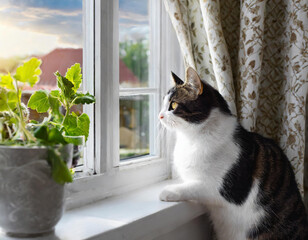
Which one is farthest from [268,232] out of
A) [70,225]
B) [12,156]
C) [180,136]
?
[12,156]

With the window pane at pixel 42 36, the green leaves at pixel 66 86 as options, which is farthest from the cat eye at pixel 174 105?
the green leaves at pixel 66 86

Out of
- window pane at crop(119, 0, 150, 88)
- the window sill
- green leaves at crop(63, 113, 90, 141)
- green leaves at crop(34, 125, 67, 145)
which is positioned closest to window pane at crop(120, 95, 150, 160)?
window pane at crop(119, 0, 150, 88)

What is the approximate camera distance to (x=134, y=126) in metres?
1.74

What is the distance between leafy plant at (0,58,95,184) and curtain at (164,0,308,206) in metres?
0.51

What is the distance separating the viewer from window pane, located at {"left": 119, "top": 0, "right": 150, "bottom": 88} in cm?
142

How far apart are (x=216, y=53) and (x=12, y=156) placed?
0.77 meters

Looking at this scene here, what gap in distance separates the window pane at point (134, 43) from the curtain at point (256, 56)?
19 centimetres

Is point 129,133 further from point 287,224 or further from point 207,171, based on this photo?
point 287,224

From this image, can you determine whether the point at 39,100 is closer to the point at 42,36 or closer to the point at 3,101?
the point at 3,101

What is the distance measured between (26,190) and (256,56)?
90cm

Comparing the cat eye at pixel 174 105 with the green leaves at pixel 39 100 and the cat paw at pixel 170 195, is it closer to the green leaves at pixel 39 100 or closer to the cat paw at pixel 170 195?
the cat paw at pixel 170 195

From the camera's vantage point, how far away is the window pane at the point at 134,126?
5.00ft

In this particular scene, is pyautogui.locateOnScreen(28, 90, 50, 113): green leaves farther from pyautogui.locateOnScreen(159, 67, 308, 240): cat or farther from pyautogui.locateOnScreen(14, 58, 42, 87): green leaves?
pyautogui.locateOnScreen(159, 67, 308, 240): cat

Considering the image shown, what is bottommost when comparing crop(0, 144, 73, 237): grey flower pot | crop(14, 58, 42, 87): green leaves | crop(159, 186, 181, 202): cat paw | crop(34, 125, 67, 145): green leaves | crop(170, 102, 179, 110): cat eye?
crop(159, 186, 181, 202): cat paw
